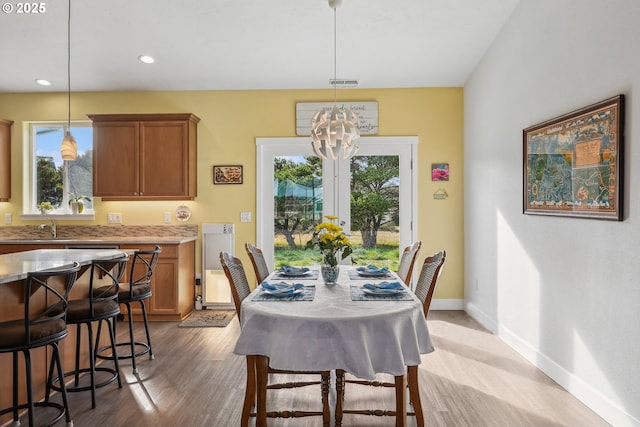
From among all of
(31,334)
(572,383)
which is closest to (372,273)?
(572,383)

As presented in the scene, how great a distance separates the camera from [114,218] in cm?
534

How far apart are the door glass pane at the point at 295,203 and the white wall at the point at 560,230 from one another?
1.88 m

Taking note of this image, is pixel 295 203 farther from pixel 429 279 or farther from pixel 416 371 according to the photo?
pixel 416 371

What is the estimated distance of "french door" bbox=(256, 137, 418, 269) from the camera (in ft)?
17.2

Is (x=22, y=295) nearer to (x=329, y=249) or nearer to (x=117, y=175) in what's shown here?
(x=329, y=249)

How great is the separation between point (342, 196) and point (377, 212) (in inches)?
18.4

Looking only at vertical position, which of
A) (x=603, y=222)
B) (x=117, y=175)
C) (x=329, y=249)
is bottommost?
(x=329, y=249)

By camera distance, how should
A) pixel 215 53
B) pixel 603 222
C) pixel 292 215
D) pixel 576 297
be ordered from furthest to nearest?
pixel 292 215, pixel 215 53, pixel 576 297, pixel 603 222

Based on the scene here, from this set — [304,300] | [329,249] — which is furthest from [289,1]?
[304,300]

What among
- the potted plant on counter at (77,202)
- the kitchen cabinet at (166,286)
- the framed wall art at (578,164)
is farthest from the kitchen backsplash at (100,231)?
the framed wall art at (578,164)

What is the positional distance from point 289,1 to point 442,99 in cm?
255

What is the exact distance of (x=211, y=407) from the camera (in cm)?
267

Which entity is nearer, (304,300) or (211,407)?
(304,300)

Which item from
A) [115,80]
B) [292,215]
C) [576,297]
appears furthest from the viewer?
[292,215]
